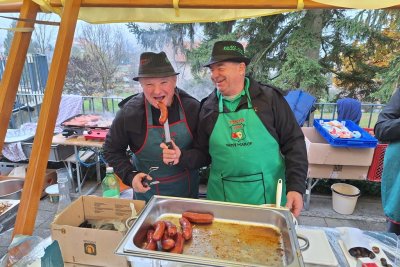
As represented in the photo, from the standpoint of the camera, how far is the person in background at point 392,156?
264 cm

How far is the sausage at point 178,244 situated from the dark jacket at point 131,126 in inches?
38.7

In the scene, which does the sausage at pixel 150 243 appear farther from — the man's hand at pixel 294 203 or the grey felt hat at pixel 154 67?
the grey felt hat at pixel 154 67

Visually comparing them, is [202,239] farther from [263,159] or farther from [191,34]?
[191,34]

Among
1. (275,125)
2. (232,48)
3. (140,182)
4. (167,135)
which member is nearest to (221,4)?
(232,48)

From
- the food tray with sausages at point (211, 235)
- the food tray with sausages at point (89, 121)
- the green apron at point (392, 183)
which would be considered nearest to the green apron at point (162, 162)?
the food tray with sausages at point (211, 235)

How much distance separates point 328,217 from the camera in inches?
185

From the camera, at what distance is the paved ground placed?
14.5 feet

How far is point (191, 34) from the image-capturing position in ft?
25.8

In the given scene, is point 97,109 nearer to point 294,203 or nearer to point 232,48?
point 232,48

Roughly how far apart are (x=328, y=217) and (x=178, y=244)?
4158mm

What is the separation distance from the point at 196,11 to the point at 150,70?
52cm

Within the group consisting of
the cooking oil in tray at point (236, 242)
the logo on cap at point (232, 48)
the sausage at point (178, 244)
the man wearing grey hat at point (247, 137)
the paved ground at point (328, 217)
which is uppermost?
the logo on cap at point (232, 48)

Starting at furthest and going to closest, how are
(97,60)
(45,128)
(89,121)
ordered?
(97,60) < (89,121) < (45,128)

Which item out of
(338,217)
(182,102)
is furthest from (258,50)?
(182,102)
